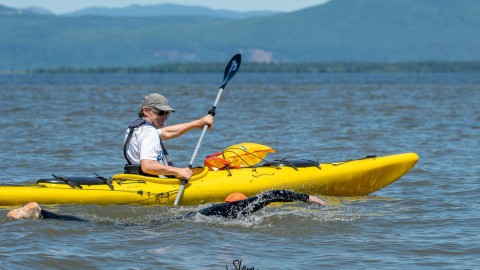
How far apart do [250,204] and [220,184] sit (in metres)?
1.60

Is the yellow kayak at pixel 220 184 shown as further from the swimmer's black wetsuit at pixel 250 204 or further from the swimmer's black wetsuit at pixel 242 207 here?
the swimmer's black wetsuit at pixel 250 204

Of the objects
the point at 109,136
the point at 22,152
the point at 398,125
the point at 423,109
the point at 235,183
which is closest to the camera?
the point at 235,183

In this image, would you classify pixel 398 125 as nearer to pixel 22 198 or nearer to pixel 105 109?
pixel 105 109

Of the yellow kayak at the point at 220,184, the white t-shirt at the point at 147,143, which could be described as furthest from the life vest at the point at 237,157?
the white t-shirt at the point at 147,143

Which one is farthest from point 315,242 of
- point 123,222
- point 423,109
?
point 423,109

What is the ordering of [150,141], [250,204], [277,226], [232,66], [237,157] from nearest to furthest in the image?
1. [250,204]
2. [277,226]
3. [150,141]
4. [237,157]
5. [232,66]

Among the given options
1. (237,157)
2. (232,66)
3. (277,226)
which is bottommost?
(277,226)

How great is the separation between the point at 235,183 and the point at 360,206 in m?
1.41

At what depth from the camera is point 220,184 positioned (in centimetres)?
1059

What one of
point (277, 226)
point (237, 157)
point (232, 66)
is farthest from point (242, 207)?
point (232, 66)

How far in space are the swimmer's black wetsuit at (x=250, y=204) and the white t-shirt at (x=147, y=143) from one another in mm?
835

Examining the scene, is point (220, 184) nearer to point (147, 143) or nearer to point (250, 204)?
point (147, 143)

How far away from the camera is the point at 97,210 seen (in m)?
10.0

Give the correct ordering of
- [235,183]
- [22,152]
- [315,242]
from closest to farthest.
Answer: [315,242], [235,183], [22,152]
